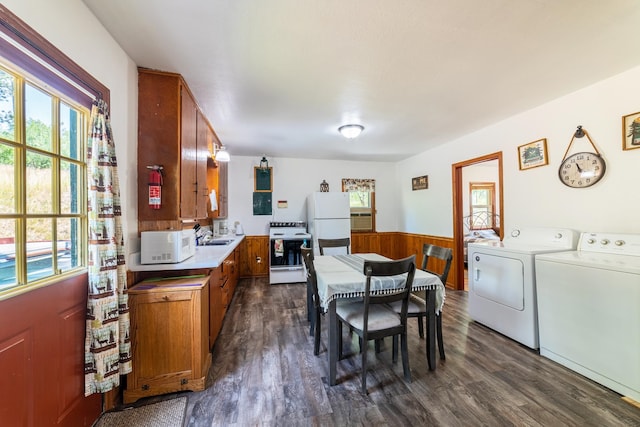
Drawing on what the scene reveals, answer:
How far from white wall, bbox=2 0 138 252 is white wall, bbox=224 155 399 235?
3004 millimetres

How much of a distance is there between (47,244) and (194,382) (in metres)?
1.24

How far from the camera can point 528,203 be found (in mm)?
2891

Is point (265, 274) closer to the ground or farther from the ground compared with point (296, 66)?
closer to the ground

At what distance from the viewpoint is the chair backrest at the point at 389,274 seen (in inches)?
64.0

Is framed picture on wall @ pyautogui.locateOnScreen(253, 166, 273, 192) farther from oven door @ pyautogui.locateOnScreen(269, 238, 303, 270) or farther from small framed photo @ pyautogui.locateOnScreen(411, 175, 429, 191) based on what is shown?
small framed photo @ pyautogui.locateOnScreen(411, 175, 429, 191)

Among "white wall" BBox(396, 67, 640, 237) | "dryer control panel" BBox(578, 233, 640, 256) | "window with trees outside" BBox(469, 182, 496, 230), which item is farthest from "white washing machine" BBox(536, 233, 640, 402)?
"window with trees outside" BBox(469, 182, 496, 230)

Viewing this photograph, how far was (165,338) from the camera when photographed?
167 cm

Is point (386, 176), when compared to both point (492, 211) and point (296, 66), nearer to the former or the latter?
point (492, 211)

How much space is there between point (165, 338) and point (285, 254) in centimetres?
272

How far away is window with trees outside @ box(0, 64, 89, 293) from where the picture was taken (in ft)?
3.39

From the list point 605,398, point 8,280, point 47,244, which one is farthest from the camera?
point 605,398

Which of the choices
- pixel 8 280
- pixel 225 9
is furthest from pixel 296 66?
pixel 8 280

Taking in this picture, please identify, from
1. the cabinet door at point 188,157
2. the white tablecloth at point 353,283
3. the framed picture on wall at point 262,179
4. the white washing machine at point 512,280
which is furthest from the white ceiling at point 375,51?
the framed picture on wall at point 262,179

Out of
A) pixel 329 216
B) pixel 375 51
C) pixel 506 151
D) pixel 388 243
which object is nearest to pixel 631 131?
pixel 506 151
